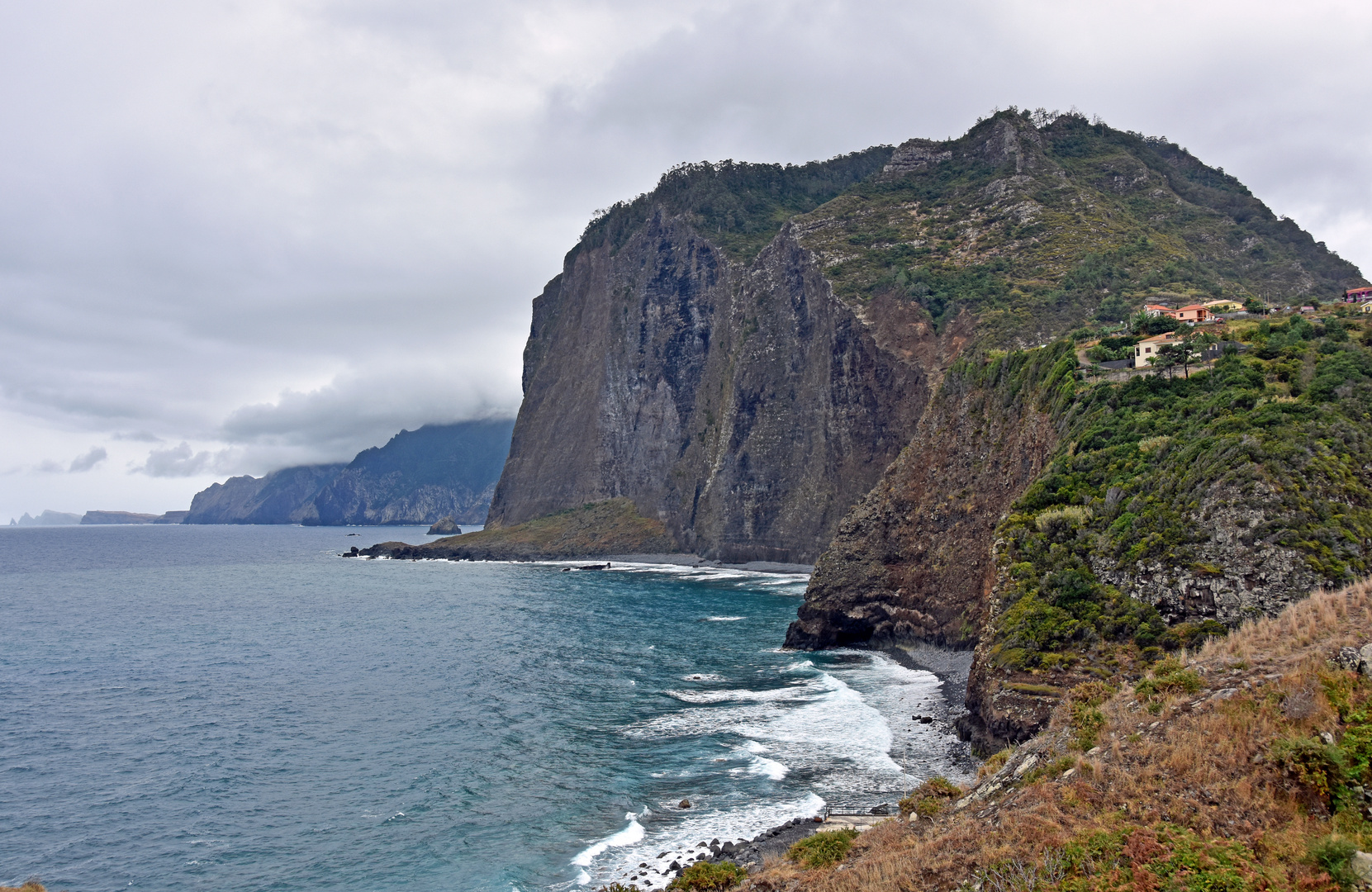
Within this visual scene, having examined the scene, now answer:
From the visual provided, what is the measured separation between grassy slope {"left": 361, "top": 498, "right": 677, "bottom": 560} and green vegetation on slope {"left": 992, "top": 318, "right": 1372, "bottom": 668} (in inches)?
4200

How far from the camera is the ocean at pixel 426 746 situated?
27.4m

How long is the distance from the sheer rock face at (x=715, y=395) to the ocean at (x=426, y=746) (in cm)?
3599

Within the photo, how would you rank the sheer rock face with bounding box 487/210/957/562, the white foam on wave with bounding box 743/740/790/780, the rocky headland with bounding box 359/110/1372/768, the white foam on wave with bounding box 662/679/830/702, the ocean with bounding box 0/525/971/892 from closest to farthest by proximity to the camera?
the ocean with bounding box 0/525/971/892 → the rocky headland with bounding box 359/110/1372/768 → the white foam on wave with bounding box 743/740/790/780 → the white foam on wave with bounding box 662/679/830/702 → the sheer rock face with bounding box 487/210/957/562

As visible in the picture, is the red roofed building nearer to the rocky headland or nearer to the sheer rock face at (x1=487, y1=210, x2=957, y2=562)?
the rocky headland

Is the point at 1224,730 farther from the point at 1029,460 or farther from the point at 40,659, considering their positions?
the point at 40,659

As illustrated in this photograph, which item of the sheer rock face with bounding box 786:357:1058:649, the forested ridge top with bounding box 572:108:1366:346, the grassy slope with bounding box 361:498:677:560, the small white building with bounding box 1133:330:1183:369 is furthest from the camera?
the grassy slope with bounding box 361:498:677:560

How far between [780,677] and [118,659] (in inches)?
1924

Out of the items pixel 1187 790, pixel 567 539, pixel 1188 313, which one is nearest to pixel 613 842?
pixel 1187 790

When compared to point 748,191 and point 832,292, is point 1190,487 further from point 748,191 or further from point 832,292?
point 748,191

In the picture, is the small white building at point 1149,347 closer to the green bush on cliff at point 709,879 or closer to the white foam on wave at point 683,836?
the white foam on wave at point 683,836

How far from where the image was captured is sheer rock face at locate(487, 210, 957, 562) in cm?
10381

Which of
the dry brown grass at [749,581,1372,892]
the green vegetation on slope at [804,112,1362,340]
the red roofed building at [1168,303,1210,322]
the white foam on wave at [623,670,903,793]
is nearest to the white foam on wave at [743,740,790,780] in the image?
the white foam on wave at [623,670,903,793]

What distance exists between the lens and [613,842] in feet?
90.4

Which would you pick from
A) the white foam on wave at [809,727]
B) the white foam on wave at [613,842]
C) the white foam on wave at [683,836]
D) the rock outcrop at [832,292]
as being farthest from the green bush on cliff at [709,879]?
the rock outcrop at [832,292]
